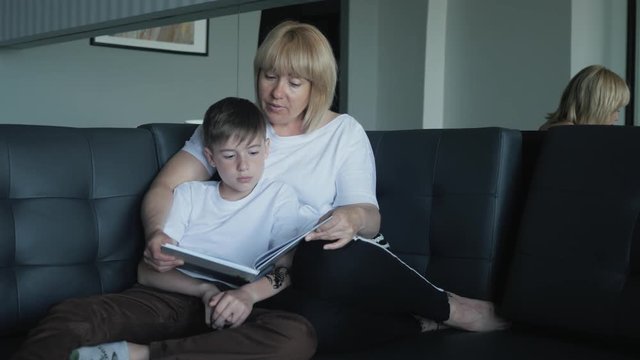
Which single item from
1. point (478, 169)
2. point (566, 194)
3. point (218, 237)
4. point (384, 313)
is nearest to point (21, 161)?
point (218, 237)

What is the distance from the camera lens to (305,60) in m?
1.89

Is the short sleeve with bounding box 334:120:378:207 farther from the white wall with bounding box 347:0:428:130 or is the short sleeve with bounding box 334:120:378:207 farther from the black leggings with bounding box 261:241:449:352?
the white wall with bounding box 347:0:428:130

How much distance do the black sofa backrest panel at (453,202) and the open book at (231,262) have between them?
1.33 ft

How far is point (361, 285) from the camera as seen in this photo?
1600mm

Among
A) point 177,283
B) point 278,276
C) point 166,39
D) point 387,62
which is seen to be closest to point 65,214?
point 177,283

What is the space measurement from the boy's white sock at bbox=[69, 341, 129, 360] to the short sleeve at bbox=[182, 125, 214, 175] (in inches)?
22.8

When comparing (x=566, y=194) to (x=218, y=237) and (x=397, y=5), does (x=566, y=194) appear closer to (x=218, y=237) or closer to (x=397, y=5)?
(x=218, y=237)

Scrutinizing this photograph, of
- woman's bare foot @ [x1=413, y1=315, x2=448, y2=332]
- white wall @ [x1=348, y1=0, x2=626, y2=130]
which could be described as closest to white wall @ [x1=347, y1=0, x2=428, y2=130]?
white wall @ [x1=348, y1=0, x2=626, y2=130]

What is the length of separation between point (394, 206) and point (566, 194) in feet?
1.49

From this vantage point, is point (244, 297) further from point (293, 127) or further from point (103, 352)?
point (293, 127)

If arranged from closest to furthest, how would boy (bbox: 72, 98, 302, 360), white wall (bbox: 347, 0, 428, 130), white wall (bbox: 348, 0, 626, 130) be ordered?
boy (bbox: 72, 98, 302, 360)
white wall (bbox: 348, 0, 626, 130)
white wall (bbox: 347, 0, 428, 130)

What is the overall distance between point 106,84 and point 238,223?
3084 mm

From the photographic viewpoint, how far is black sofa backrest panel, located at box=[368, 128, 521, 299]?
1870mm

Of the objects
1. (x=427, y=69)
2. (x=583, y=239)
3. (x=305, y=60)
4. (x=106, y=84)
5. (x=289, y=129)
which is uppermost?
(x=427, y=69)
